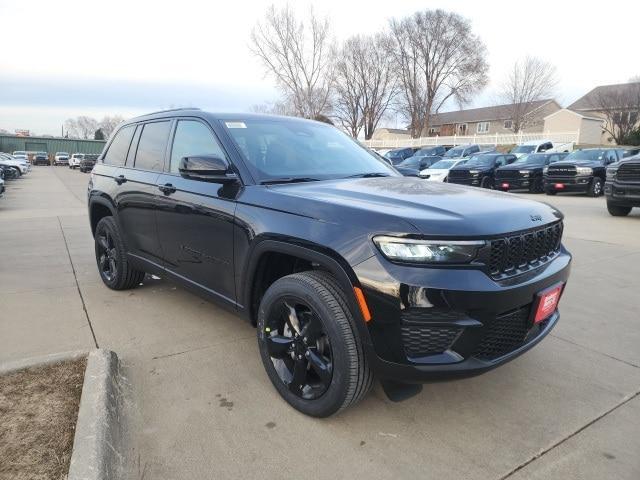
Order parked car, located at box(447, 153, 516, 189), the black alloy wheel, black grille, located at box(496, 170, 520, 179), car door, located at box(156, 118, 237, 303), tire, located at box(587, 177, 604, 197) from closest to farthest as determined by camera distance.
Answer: the black alloy wheel < car door, located at box(156, 118, 237, 303) < tire, located at box(587, 177, 604, 197) < black grille, located at box(496, 170, 520, 179) < parked car, located at box(447, 153, 516, 189)

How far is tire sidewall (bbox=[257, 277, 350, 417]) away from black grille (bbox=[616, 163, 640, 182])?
10094 mm

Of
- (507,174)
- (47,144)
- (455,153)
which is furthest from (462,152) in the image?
(47,144)

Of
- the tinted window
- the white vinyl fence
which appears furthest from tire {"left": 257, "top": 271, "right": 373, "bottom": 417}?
the white vinyl fence

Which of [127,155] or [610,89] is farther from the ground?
[610,89]

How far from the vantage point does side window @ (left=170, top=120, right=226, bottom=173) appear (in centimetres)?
340

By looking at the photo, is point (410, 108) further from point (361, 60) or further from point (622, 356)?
point (622, 356)

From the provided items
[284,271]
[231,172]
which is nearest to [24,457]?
[284,271]

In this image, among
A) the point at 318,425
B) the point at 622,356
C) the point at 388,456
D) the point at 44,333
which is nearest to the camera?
the point at 388,456

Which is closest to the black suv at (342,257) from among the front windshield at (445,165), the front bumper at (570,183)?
the front bumper at (570,183)

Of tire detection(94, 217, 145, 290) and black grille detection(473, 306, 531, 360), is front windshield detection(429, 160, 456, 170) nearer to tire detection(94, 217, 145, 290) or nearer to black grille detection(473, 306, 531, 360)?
tire detection(94, 217, 145, 290)

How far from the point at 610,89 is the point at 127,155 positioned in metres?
60.8

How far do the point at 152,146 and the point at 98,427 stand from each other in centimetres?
258

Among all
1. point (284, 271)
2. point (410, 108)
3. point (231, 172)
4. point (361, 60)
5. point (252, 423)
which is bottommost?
point (252, 423)

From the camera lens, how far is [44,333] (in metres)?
3.81
